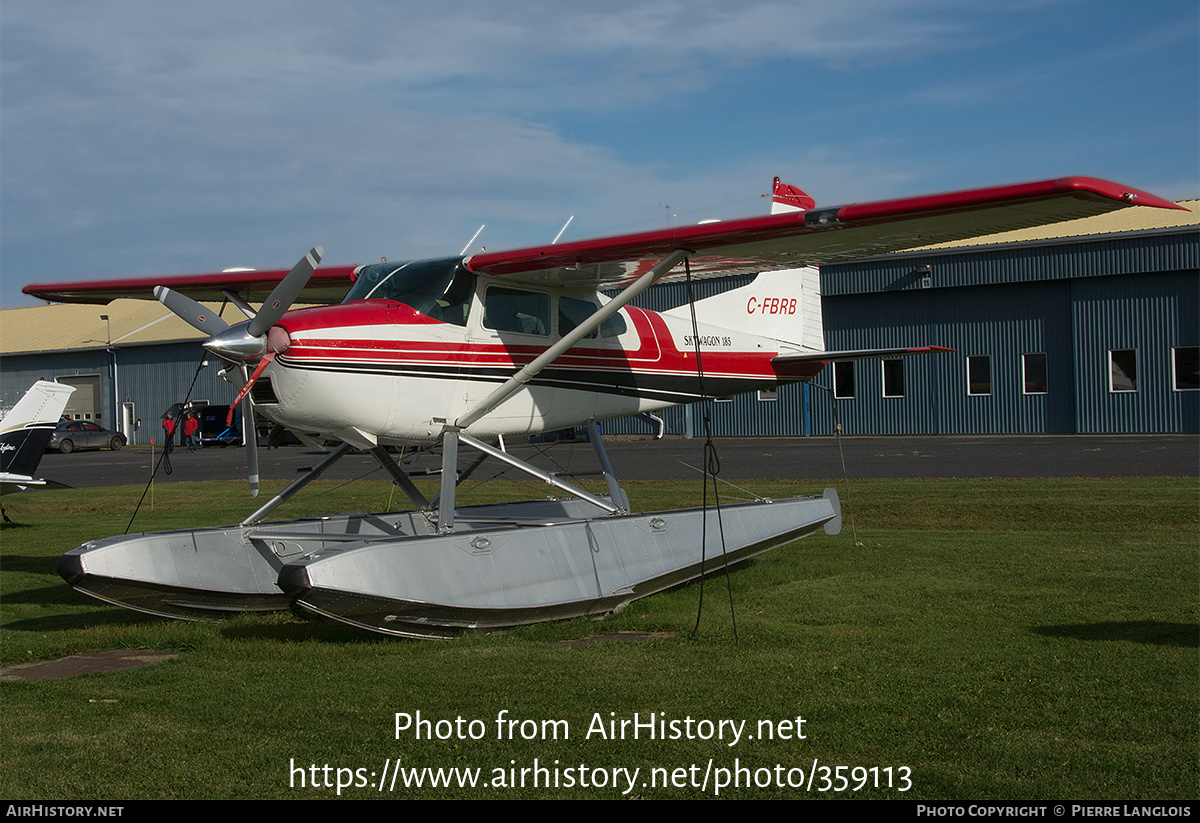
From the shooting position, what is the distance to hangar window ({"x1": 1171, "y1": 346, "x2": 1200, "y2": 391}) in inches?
1248

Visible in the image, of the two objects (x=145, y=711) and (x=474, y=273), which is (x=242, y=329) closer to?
(x=474, y=273)

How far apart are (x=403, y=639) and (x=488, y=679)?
1453 mm

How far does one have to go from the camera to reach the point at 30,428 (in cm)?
1566

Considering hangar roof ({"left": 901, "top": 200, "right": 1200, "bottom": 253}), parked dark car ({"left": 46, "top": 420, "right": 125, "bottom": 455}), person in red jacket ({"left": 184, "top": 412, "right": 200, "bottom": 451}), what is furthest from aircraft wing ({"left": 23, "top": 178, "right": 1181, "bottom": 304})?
parked dark car ({"left": 46, "top": 420, "right": 125, "bottom": 455})

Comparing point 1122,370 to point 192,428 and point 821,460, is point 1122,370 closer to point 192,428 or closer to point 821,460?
point 821,460

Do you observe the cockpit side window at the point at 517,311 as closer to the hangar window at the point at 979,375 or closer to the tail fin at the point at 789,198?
the tail fin at the point at 789,198

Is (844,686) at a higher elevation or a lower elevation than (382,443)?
lower

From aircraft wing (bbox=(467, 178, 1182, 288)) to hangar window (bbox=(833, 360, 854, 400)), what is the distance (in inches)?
1122

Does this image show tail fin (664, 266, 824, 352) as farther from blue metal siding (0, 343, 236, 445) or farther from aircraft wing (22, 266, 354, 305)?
blue metal siding (0, 343, 236, 445)

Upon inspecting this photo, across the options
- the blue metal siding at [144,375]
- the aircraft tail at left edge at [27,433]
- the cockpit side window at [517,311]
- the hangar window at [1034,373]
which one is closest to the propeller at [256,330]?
the cockpit side window at [517,311]

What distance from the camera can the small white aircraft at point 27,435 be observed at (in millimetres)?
15430

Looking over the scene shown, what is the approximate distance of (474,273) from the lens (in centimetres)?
870
